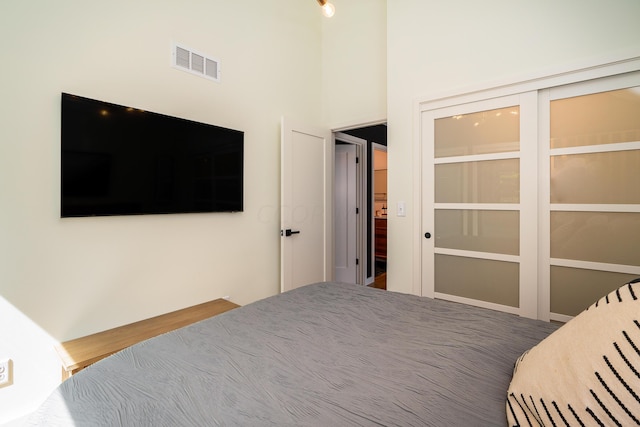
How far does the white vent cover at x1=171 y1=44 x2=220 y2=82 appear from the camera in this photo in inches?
90.2

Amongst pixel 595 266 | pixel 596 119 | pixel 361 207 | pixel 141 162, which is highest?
pixel 596 119

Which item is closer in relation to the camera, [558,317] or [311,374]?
[311,374]

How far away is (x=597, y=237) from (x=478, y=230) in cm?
74

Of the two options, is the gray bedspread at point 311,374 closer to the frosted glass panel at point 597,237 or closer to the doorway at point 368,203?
the frosted glass panel at point 597,237

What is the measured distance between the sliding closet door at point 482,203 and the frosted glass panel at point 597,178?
166 millimetres

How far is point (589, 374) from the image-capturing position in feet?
1.94

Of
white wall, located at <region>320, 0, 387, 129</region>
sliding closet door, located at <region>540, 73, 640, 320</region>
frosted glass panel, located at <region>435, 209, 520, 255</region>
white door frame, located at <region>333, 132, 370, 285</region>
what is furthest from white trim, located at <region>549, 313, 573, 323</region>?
white door frame, located at <region>333, 132, 370, 285</region>

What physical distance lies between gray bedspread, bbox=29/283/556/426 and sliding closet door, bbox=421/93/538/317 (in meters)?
1.21

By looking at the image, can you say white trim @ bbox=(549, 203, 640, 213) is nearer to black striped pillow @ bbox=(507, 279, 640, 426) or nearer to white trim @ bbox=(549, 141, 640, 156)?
white trim @ bbox=(549, 141, 640, 156)

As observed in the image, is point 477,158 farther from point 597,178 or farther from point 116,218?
point 116,218

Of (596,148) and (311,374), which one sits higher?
(596,148)

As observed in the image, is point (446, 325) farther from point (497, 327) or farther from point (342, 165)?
point (342, 165)

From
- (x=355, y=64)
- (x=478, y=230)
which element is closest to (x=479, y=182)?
(x=478, y=230)

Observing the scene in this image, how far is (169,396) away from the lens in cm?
82
